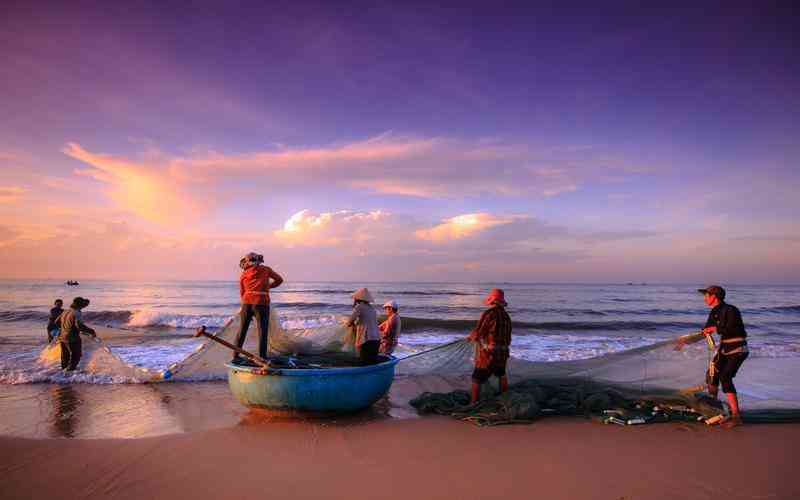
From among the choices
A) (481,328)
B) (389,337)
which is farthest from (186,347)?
(481,328)

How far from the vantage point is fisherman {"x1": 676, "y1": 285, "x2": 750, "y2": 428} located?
19.1ft

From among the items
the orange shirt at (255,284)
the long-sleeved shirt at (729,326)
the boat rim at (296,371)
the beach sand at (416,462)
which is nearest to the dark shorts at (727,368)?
the long-sleeved shirt at (729,326)

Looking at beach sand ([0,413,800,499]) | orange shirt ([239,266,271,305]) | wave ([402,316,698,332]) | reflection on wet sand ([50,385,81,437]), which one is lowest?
wave ([402,316,698,332])

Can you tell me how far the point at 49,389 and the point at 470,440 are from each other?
7.62m

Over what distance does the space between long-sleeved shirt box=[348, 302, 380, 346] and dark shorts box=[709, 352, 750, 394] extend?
4.53 m

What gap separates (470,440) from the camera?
5383 mm

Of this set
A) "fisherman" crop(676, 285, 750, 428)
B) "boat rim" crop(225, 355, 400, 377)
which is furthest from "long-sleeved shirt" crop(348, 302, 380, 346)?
"fisherman" crop(676, 285, 750, 428)

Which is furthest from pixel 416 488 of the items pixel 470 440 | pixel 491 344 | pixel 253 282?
pixel 253 282

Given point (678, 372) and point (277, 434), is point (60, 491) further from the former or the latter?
point (678, 372)

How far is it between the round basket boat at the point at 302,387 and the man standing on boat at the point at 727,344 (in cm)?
446

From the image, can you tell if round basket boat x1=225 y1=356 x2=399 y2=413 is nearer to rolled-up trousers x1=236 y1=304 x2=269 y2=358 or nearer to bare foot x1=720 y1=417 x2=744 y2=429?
rolled-up trousers x1=236 y1=304 x2=269 y2=358

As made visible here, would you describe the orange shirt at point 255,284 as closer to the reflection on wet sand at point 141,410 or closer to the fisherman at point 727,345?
the reflection on wet sand at point 141,410

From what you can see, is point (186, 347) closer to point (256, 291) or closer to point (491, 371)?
point (256, 291)

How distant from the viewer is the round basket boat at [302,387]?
18.9 feet
